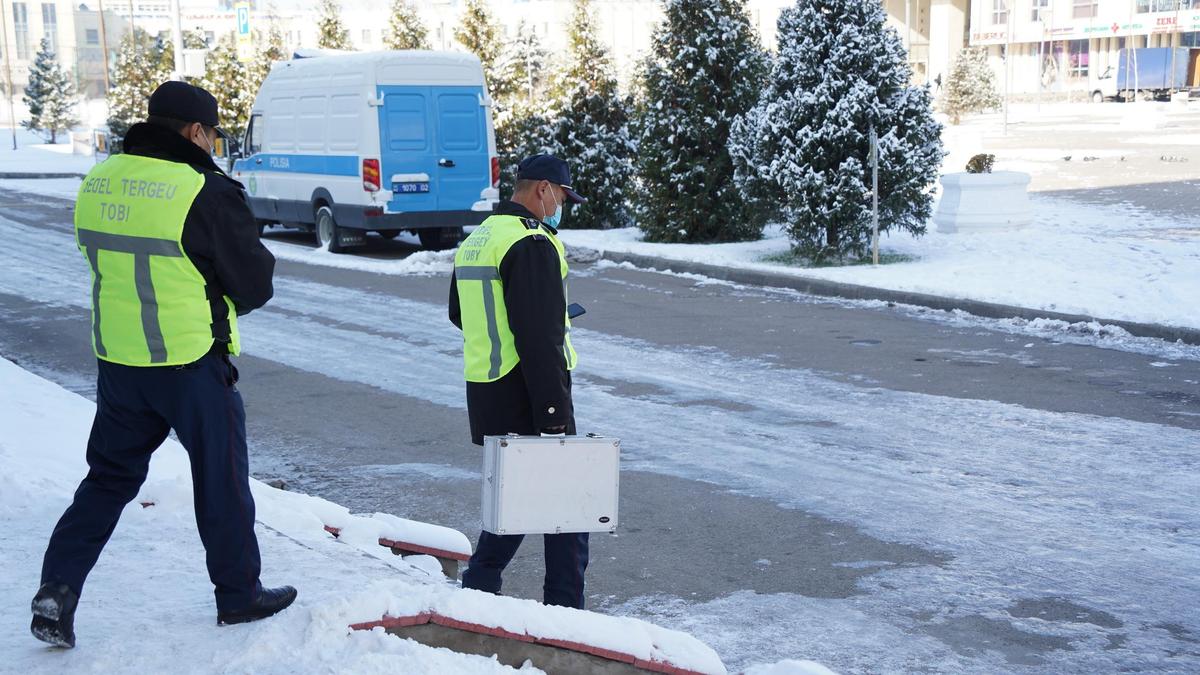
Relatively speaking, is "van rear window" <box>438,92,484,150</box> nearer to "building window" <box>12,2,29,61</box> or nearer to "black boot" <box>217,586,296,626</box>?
"black boot" <box>217,586,296,626</box>

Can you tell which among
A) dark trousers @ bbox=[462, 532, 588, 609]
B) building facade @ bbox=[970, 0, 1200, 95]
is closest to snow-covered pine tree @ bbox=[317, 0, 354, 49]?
dark trousers @ bbox=[462, 532, 588, 609]

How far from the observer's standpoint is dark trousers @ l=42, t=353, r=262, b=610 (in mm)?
4000

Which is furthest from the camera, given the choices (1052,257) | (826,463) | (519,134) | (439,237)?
(519,134)

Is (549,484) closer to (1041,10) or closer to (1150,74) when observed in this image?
(1150,74)

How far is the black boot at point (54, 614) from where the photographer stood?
3971 millimetres

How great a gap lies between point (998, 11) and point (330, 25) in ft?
213

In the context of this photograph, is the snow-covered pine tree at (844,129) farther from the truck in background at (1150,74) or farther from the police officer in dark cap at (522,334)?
the truck in background at (1150,74)

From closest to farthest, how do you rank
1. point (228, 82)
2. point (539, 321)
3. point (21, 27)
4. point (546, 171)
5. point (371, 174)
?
point (539, 321)
point (546, 171)
point (371, 174)
point (228, 82)
point (21, 27)

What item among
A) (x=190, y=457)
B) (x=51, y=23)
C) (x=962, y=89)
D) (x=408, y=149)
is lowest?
(x=190, y=457)

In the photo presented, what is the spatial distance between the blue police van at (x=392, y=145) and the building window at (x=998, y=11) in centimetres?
7686

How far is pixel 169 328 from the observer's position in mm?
3961

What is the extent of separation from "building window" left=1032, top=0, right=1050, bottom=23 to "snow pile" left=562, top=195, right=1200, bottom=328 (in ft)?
231

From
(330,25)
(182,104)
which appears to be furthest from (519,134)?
(182,104)

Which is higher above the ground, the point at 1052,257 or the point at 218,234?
the point at 218,234
